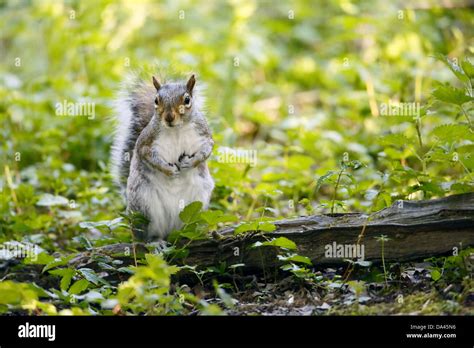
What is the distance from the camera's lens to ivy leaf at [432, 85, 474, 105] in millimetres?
3285

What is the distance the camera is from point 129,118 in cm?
433

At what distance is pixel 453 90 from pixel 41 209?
3.08 m

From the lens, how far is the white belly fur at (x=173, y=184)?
389 centimetres

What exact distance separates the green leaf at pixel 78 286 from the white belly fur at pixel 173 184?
0.72 m

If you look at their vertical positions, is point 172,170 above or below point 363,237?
above

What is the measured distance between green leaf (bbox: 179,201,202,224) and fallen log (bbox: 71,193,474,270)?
18 cm

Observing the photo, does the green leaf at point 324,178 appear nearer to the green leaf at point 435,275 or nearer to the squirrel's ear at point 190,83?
the green leaf at point 435,275

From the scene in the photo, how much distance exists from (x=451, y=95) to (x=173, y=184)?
5.07 ft

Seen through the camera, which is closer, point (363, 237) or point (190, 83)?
point (363, 237)
